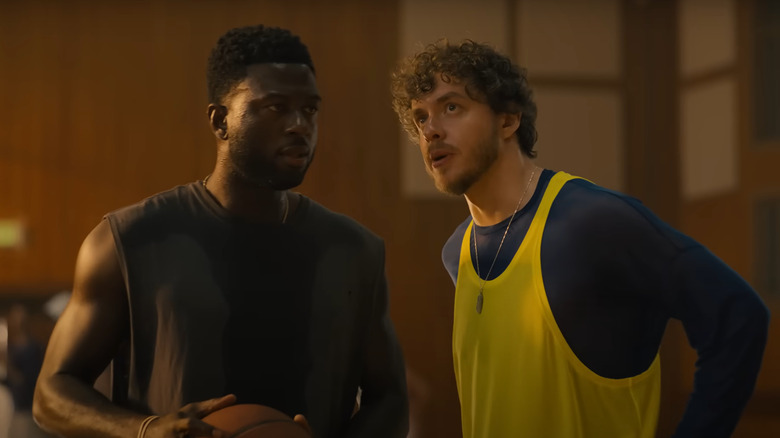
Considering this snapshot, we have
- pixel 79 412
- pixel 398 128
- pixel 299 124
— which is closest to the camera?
pixel 79 412

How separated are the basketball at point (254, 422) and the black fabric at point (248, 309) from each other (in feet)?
0.47

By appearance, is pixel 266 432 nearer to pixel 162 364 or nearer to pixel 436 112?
pixel 162 364

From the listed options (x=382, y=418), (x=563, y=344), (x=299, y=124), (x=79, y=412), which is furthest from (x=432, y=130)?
(x=79, y=412)

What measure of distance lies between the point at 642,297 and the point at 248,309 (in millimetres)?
929

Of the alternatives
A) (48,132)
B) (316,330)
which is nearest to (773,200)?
(48,132)

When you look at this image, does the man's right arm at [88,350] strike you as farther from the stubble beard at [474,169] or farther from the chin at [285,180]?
the stubble beard at [474,169]

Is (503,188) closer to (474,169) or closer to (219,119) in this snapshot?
(474,169)

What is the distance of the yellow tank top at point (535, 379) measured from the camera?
225 cm

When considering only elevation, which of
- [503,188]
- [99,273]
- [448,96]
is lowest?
[99,273]

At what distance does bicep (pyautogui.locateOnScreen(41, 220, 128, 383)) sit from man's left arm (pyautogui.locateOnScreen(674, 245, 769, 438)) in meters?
1.28

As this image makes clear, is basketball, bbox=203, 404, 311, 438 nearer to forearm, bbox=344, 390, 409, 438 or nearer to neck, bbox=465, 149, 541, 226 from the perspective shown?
forearm, bbox=344, 390, 409, 438

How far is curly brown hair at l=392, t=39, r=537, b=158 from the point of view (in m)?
2.44

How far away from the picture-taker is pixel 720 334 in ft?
6.97

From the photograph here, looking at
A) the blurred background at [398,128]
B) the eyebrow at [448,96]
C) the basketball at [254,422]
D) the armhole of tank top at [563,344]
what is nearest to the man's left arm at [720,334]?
the armhole of tank top at [563,344]
